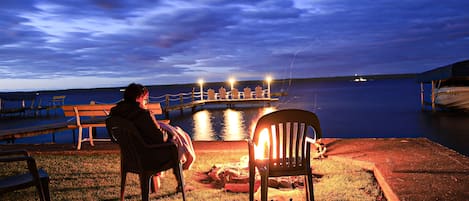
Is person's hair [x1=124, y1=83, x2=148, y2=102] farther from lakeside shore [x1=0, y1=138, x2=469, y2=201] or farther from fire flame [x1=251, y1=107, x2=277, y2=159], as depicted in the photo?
lakeside shore [x1=0, y1=138, x2=469, y2=201]

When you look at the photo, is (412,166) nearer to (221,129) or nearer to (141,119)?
(141,119)

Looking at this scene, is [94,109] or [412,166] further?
[94,109]

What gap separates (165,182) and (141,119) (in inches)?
48.1

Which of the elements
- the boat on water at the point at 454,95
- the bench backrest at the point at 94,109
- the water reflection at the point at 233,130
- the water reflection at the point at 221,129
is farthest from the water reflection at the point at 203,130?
the boat on water at the point at 454,95

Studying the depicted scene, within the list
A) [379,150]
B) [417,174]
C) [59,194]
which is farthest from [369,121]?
[59,194]

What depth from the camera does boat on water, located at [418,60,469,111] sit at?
17.0 metres

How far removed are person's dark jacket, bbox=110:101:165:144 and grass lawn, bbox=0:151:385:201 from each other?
0.71m

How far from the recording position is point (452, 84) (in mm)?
21500

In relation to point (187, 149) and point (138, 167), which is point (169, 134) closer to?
point (187, 149)

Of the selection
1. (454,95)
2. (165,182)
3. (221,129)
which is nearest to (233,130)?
(221,129)

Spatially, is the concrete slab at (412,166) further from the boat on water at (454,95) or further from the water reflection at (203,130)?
the boat on water at (454,95)

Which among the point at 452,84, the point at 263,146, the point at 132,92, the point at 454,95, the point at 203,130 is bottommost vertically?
→ the point at 203,130

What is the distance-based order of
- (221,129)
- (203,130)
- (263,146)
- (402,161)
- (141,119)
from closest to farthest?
(263,146) → (141,119) → (402,161) → (221,129) → (203,130)

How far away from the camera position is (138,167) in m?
3.17
